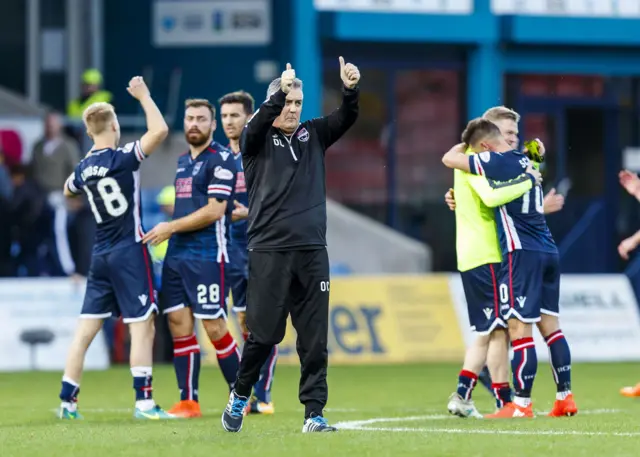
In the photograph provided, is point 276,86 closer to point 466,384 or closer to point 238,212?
point 238,212

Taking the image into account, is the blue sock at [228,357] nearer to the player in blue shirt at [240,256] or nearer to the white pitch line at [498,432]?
the player in blue shirt at [240,256]

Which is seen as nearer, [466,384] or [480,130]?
[480,130]

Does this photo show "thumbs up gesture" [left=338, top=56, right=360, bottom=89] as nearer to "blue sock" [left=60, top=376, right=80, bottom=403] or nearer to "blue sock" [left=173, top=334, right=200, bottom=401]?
"blue sock" [left=173, top=334, right=200, bottom=401]

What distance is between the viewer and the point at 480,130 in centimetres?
1087

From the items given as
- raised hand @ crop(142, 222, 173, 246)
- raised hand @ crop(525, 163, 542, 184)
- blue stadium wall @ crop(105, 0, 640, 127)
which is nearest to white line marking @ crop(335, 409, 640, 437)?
raised hand @ crop(525, 163, 542, 184)

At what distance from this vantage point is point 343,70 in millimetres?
9086

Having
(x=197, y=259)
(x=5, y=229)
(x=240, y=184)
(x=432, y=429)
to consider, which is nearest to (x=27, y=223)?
(x=5, y=229)

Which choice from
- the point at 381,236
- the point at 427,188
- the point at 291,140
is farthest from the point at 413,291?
the point at 291,140

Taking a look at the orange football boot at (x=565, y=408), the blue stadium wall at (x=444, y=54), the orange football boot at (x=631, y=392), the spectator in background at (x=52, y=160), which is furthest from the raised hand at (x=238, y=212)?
the blue stadium wall at (x=444, y=54)

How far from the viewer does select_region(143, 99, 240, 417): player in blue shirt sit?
11.4 meters

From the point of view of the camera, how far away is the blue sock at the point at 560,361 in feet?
35.5

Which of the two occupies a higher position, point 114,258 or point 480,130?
point 480,130

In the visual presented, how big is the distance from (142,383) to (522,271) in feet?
9.30

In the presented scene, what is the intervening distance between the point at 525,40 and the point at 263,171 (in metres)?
16.1
